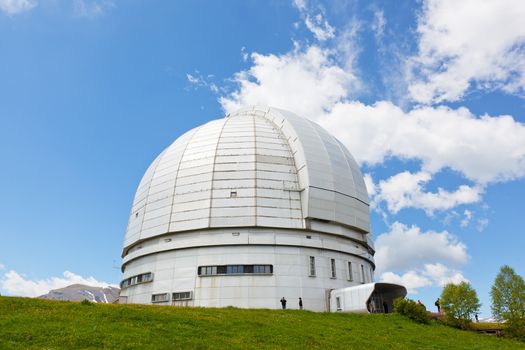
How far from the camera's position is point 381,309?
35.9m

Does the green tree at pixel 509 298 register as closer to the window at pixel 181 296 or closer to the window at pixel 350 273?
the window at pixel 350 273

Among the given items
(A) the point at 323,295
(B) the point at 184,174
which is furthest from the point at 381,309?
(B) the point at 184,174

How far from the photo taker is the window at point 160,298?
34250 millimetres

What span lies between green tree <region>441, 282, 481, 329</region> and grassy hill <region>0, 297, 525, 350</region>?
12.6ft

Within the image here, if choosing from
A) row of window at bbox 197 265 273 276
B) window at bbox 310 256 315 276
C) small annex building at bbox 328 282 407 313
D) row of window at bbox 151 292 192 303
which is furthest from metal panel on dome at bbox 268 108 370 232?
row of window at bbox 151 292 192 303

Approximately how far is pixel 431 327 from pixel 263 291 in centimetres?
1273

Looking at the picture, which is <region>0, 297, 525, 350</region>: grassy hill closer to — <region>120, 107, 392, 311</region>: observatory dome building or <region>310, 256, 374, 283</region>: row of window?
<region>120, 107, 392, 311</region>: observatory dome building

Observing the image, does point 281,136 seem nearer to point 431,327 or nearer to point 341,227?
point 341,227

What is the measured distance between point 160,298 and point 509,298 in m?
27.8

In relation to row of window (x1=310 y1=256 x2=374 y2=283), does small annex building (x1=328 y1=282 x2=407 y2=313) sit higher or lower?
lower

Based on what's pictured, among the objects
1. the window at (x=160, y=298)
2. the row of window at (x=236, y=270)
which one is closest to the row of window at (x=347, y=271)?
the row of window at (x=236, y=270)

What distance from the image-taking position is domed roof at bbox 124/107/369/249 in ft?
117

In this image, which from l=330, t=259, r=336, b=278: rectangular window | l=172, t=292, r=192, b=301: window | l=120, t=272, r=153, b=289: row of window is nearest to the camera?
l=172, t=292, r=192, b=301: window

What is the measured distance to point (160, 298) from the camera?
3466 centimetres
